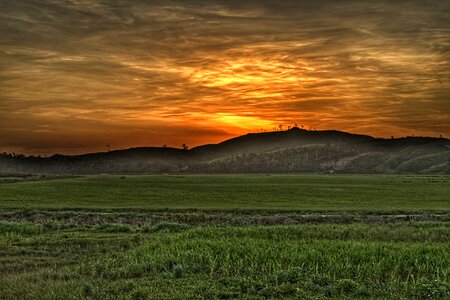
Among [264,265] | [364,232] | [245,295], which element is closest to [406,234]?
[364,232]

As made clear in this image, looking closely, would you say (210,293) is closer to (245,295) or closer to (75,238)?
(245,295)

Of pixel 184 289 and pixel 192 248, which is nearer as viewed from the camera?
pixel 184 289

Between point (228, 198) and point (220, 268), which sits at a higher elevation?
point (220, 268)

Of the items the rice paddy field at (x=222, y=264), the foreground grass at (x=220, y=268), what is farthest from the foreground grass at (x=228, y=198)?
the foreground grass at (x=220, y=268)

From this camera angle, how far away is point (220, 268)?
19.8 m

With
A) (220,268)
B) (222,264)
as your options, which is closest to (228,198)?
(222,264)

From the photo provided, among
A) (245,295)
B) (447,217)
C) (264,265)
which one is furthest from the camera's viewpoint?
(447,217)

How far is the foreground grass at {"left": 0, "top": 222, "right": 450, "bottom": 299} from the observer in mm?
16469

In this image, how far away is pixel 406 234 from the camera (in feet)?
103

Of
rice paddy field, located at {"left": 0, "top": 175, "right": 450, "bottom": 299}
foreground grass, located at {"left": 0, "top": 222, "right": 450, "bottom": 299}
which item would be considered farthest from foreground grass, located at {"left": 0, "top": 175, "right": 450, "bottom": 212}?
foreground grass, located at {"left": 0, "top": 222, "right": 450, "bottom": 299}

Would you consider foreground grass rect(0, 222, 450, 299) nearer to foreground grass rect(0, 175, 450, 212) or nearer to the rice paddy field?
the rice paddy field

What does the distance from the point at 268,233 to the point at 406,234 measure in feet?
31.6

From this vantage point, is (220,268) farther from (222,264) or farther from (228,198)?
(228,198)

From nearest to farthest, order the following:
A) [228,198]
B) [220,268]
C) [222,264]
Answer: [220,268] → [222,264] → [228,198]
